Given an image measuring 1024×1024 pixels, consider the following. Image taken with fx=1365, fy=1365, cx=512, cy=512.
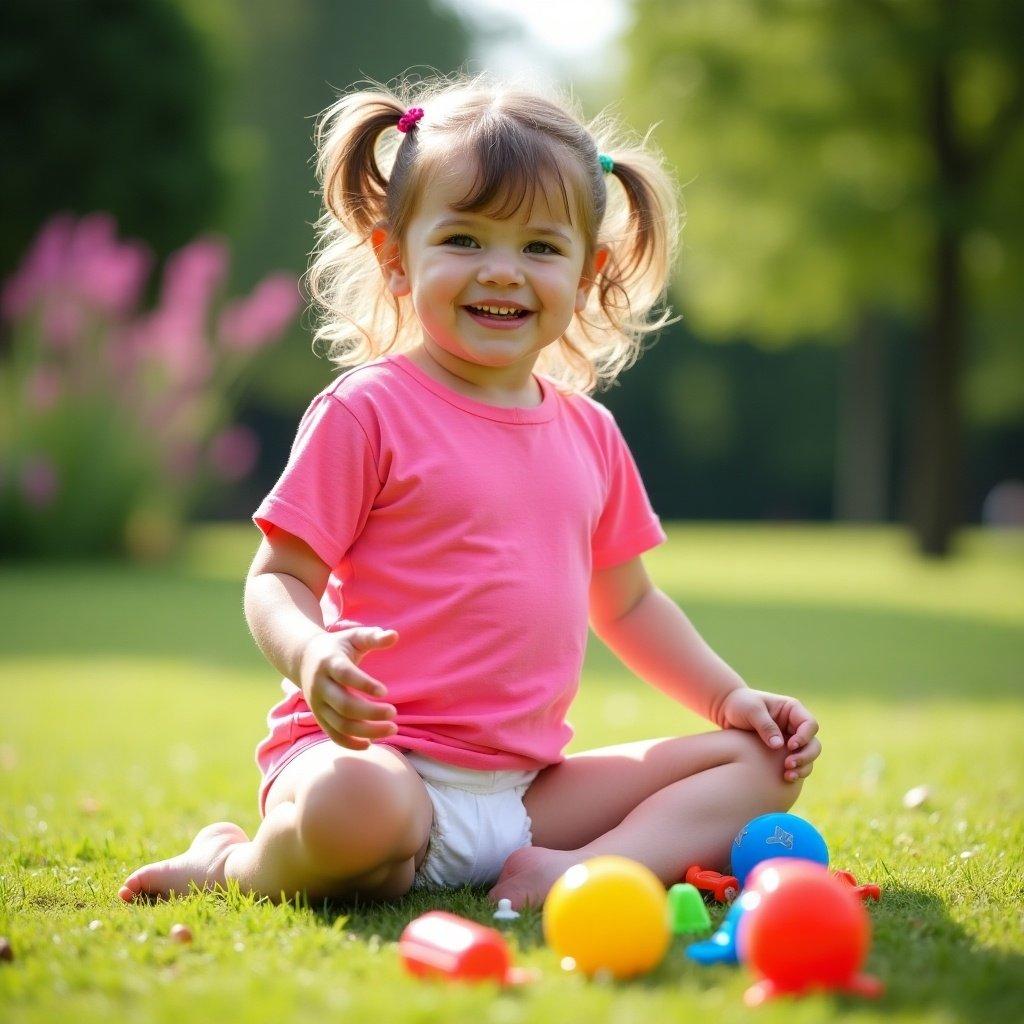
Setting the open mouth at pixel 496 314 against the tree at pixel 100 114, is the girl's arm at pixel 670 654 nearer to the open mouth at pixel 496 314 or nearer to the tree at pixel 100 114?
the open mouth at pixel 496 314

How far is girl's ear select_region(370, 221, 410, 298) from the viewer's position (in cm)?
257

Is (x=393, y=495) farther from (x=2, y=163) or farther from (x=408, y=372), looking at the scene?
(x=2, y=163)

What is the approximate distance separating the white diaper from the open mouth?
0.78m

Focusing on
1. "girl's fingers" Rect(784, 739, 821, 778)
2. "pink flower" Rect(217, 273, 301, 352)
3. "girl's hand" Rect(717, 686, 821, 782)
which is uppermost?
"pink flower" Rect(217, 273, 301, 352)

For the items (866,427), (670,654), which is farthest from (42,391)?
(866,427)

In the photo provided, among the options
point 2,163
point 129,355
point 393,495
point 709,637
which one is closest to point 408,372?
point 393,495

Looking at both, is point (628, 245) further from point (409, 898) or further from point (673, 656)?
point (409, 898)

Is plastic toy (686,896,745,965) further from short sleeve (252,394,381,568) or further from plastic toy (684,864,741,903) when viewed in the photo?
short sleeve (252,394,381,568)

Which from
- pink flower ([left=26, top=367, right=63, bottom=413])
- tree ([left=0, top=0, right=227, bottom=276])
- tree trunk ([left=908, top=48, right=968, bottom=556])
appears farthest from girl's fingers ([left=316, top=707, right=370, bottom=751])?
tree ([left=0, top=0, right=227, bottom=276])

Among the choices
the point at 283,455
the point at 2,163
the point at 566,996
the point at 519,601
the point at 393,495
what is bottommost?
the point at 283,455

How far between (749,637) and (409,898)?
4966 millimetres

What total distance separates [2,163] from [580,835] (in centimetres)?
1509

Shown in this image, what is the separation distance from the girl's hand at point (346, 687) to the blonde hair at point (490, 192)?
87 cm

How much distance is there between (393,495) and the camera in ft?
7.66
